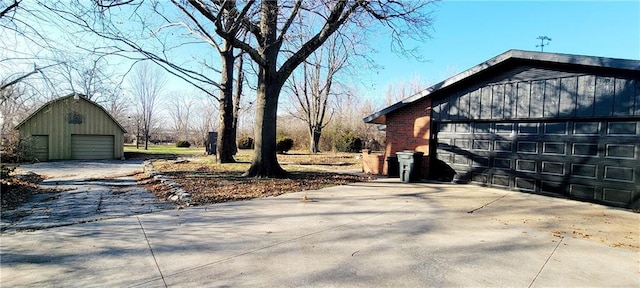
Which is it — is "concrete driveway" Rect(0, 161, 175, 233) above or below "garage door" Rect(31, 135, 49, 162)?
below

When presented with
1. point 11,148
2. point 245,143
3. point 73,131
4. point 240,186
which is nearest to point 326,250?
point 240,186

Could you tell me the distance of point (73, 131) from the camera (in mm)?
20156

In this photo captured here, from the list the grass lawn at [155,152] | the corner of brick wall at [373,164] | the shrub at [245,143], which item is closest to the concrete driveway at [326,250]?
the corner of brick wall at [373,164]

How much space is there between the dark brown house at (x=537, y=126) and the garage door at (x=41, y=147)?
72.0 ft

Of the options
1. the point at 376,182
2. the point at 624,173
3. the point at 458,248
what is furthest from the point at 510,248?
the point at 376,182

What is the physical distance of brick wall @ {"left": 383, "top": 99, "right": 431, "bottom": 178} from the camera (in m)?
10.1

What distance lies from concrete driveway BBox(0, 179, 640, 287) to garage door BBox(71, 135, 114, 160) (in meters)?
19.9

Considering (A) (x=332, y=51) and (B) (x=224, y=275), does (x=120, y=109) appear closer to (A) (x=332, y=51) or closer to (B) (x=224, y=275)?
(A) (x=332, y=51)

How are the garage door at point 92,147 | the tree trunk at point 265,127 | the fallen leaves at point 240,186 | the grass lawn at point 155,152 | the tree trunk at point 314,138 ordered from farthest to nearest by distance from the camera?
the tree trunk at point 314,138 < the grass lawn at point 155,152 < the garage door at point 92,147 < the tree trunk at point 265,127 < the fallen leaves at point 240,186

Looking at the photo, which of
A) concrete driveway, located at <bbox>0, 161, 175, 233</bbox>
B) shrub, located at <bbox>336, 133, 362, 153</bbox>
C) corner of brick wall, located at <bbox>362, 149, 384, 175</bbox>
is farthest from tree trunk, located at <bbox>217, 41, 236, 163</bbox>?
shrub, located at <bbox>336, 133, 362, 153</bbox>

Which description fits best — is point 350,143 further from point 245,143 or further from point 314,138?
point 245,143

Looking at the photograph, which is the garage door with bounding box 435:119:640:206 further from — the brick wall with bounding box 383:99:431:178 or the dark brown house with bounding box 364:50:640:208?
the brick wall with bounding box 383:99:431:178

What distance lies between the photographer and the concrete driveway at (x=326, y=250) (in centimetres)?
308

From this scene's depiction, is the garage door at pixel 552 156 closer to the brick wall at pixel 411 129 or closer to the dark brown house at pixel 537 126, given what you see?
the dark brown house at pixel 537 126
